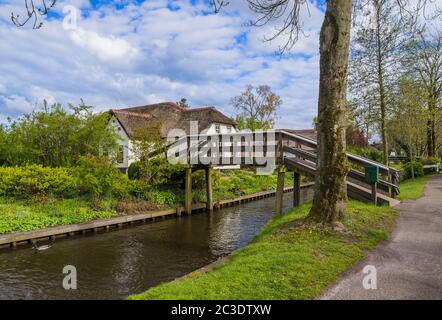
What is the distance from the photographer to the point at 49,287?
26.3 feet

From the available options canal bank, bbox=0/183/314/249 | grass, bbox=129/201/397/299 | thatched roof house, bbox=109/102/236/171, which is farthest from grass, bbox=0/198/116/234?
thatched roof house, bbox=109/102/236/171

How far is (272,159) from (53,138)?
472 inches

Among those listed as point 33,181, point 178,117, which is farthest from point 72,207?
point 178,117

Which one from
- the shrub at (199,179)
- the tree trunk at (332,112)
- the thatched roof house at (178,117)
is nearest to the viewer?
the tree trunk at (332,112)

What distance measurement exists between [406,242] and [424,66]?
25.4m

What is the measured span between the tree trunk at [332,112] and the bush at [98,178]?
1069 cm

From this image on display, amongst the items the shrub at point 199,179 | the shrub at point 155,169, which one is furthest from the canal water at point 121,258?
the shrub at point 199,179

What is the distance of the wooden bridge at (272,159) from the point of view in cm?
1148

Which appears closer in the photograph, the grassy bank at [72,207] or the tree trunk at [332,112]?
the tree trunk at [332,112]

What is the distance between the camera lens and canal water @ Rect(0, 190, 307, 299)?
8016 millimetres

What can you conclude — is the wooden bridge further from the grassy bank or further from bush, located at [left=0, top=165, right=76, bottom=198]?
bush, located at [left=0, top=165, right=76, bottom=198]

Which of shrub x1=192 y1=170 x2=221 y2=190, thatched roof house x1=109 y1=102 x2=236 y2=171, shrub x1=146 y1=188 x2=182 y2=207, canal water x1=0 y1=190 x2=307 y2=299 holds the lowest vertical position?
canal water x1=0 y1=190 x2=307 y2=299

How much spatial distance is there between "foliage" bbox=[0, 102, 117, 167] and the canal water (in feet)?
21.6

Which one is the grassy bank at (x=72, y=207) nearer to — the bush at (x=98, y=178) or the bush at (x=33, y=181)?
the bush at (x=33, y=181)
